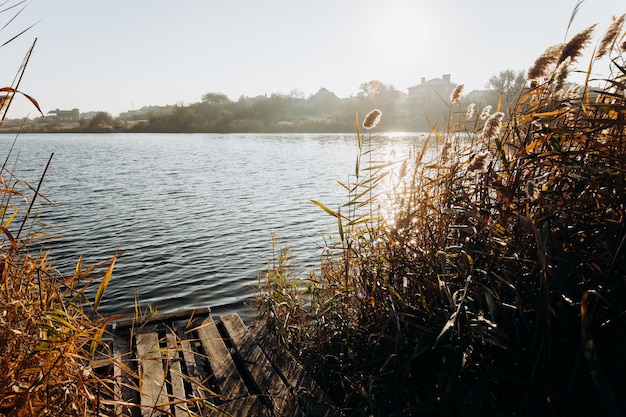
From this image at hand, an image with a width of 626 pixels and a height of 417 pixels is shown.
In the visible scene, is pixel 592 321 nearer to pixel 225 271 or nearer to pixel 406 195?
pixel 406 195

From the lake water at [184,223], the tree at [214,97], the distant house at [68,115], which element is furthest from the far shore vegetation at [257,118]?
the lake water at [184,223]

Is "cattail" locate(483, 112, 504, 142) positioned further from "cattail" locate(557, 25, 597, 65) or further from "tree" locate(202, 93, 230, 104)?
"tree" locate(202, 93, 230, 104)

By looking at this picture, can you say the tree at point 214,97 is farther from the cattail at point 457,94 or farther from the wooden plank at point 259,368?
the cattail at point 457,94

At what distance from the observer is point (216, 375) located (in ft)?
11.4

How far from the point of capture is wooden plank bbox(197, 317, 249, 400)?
10.7 ft

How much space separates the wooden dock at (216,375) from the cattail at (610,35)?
2899 millimetres

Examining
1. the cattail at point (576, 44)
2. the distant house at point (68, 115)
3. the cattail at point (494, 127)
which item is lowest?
the cattail at point (494, 127)

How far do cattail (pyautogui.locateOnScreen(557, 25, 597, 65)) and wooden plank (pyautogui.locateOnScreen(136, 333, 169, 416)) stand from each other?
3115 mm

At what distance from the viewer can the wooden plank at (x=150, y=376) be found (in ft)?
9.48

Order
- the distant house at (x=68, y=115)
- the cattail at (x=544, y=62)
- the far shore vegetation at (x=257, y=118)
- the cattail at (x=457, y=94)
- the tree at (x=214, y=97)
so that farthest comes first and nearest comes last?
A: 1. the distant house at (x=68, y=115)
2. the tree at (x=214, y=97)
3. the far shore vegetation at (x=257, y=118)
4. the cattail at (x=457, y=94)
5. the cattail at (x=544, y=62)

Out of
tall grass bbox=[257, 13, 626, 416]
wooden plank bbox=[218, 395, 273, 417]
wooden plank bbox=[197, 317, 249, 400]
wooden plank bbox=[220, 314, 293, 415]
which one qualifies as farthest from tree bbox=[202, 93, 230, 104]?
tall grass bbox=[257, 13, 626, 416]

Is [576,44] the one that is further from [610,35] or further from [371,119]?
[371,119]

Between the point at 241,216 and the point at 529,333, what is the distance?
10473 millimetres

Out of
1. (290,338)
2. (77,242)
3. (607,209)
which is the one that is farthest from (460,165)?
(77,242)
